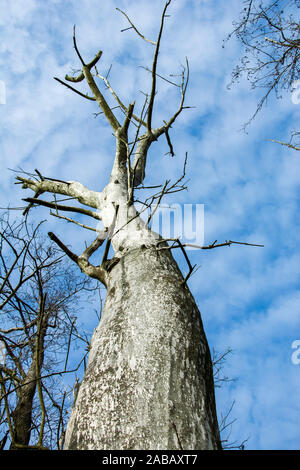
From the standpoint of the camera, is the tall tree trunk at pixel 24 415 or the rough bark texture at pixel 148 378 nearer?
the rough bark texture at pixel 148 378

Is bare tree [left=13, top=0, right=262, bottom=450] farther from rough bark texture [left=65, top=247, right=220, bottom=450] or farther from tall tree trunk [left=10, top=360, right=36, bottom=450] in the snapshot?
tall tree trunk [left=10, top=360, right=36, bottom=450]

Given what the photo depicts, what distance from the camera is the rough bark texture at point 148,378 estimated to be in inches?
45.3

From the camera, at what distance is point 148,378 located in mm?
1289

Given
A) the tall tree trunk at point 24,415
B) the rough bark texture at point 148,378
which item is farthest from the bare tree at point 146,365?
the tall tree trunk at point 24,415

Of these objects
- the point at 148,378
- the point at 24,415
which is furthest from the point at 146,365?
the point at 24,415

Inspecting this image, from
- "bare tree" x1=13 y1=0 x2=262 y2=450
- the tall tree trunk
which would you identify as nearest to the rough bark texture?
"bare tree" x1=13 y1=0 x2=262 y2=450

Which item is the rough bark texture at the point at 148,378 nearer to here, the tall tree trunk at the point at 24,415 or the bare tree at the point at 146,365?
the bare tree at the point at 146,365

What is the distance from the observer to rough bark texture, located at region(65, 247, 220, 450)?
1150 millimetres

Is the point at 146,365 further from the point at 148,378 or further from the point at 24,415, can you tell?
the point at 24,415

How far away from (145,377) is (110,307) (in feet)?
1.76

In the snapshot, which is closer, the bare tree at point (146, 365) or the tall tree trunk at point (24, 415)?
the bare tree at point (146, 365)

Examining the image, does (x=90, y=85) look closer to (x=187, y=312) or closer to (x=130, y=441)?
(x=187, y=312)

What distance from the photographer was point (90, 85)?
411 centimetres
